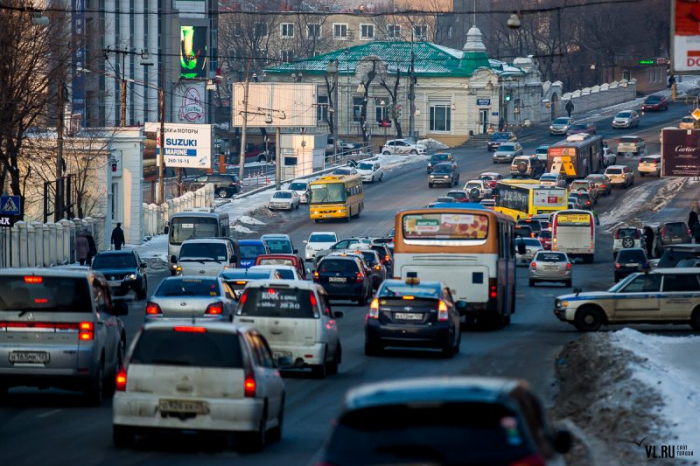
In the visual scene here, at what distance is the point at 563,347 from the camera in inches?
1105

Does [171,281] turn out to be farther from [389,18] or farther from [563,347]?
[389,18]

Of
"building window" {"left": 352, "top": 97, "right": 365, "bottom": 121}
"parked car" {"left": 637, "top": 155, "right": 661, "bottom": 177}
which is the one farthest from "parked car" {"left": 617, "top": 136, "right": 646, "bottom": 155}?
"building window" {"left": 352, "top": 97, "right": 365, "bottom": 121}

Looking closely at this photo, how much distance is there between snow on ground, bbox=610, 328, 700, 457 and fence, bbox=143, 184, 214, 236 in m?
45.1

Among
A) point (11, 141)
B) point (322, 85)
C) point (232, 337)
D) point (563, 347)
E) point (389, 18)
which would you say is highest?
point (389, 18)

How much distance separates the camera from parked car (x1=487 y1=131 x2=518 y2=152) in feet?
386

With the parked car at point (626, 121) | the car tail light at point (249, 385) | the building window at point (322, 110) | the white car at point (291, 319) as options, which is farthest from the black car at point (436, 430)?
the building window at point (322, 110)

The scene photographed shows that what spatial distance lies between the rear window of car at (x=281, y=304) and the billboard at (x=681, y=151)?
54832 millimetres

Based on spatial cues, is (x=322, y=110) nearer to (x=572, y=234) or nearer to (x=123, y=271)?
(x=572, y=234)

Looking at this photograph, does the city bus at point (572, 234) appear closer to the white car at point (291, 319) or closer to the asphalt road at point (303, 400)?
the asphalt road at point (303, 400)

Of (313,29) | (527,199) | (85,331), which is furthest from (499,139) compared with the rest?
(85,331)

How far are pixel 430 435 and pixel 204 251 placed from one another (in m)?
33.5

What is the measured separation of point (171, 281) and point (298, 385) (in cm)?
532

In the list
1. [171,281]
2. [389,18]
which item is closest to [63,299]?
[171,281]

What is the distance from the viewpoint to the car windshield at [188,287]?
80.7 ft
